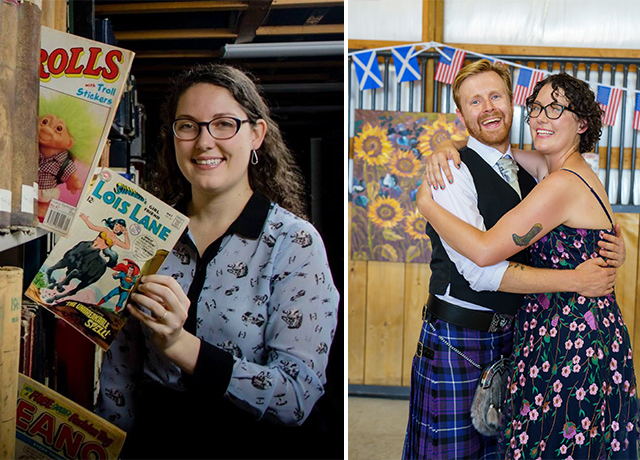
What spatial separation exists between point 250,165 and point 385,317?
7.09 ft

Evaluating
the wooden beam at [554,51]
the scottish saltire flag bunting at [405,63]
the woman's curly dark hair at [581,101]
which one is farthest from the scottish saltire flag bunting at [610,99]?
the woman's curly dark hair at [581,101]

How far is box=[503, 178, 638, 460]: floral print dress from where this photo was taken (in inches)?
62.9

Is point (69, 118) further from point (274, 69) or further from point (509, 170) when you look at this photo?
point (509, 170)

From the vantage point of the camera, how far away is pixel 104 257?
1.41 meters

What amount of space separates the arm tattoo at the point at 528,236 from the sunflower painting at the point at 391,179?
1.79m

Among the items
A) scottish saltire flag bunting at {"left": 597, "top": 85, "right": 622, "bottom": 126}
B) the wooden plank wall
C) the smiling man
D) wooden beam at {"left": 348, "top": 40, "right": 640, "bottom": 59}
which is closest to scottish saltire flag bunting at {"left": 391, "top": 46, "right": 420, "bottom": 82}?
wooden beam at {"left": 348, "top": 40, "right": 640, "bottom": 59}

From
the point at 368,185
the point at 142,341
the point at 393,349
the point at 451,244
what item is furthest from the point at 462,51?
the point at 142,341

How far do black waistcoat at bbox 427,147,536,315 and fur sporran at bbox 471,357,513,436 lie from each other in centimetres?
19


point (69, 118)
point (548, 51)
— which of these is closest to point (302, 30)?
point (69, 118)

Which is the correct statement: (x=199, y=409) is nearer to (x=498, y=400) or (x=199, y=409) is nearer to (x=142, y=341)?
(x=142, y=341)

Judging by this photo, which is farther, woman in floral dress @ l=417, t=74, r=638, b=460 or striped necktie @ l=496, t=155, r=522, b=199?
striped necktie @ l=496, t=155, r=522, b=199

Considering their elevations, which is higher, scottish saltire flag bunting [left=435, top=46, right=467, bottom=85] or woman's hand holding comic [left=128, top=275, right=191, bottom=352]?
scottish saltire flag bunting [left=435, top=46, right=467, bottom=85]

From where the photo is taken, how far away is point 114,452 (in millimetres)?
1481

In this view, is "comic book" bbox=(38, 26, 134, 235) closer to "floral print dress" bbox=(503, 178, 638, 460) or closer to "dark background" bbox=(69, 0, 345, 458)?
"dark background" bbox=(69, 0, 345, 458)
